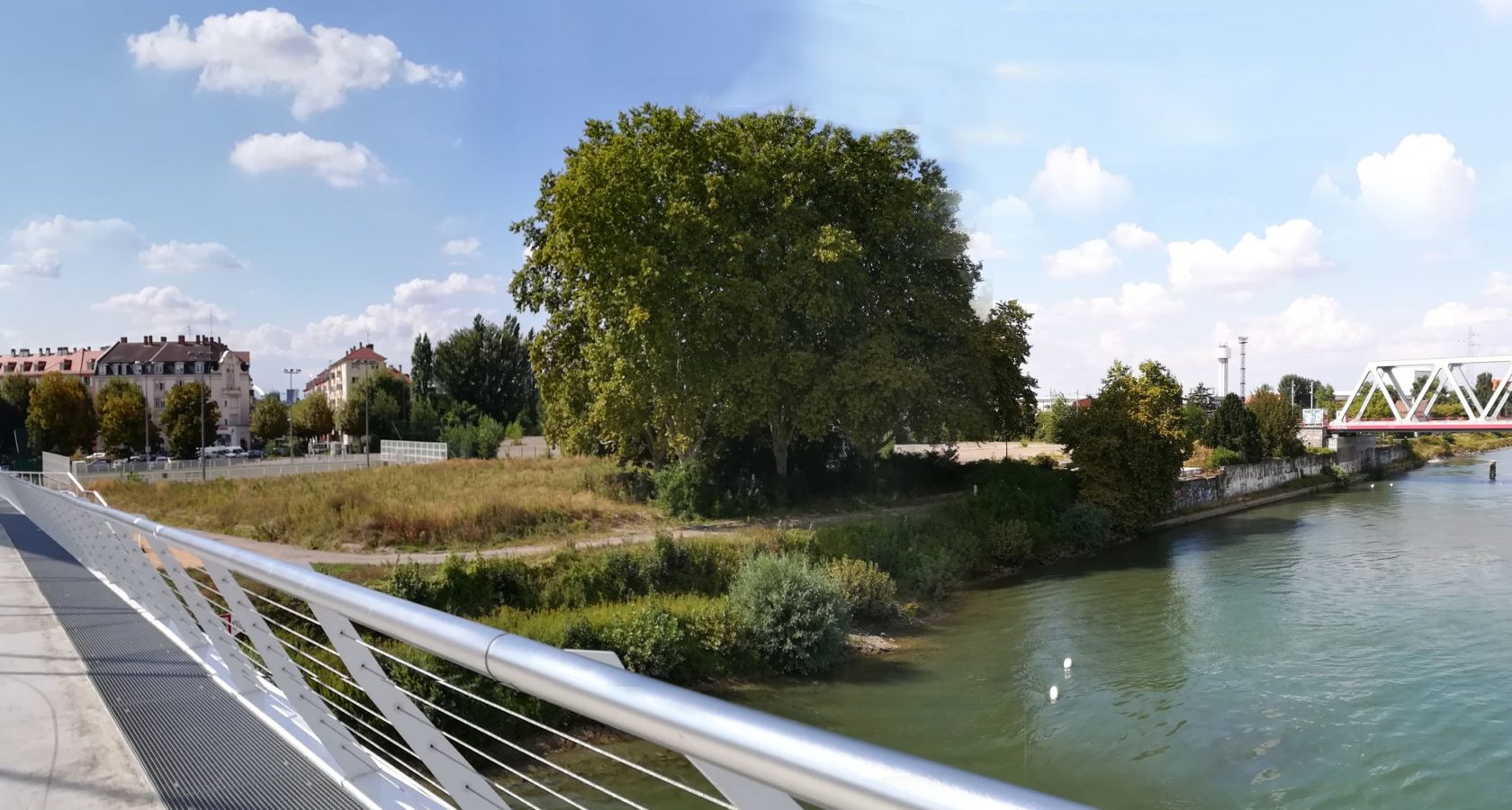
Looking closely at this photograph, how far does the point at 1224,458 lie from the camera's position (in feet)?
134

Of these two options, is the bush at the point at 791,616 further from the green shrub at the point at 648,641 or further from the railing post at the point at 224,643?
the railing post at the point at 224,643

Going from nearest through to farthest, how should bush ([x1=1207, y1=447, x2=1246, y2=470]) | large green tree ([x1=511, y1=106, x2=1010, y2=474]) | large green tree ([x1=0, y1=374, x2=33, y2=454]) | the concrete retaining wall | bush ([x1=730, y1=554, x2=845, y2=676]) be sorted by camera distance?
bush ([x1=730, y1=554, x2=845, y2=676]) → large green tree ([x1=511, y1=106, x2=1010, y2=474]) → the concrete retaining wall → bush ([x1=1207, y1=447, x2=1246, y2=470]) → large green tree ([x1=0, y1=374, x2=33, y2=454])

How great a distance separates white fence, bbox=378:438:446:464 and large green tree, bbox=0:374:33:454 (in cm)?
2171

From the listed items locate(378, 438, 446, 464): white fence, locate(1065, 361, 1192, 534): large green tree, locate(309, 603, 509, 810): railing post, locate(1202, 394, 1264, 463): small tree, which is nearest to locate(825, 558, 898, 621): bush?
locate(1065, 361, 1192, 534): large green tree

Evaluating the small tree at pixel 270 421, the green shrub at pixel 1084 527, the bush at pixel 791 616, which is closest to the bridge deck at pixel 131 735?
the bush at pixel 791 616

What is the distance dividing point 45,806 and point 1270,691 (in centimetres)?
1434

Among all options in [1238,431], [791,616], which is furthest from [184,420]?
[1238,431]

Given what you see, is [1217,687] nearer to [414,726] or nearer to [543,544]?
[543,544]

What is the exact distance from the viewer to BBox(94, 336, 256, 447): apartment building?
7244 centimetres

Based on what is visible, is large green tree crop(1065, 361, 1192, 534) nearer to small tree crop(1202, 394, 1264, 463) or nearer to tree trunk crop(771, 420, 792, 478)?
tree trunk crop(771, 420, 792, 478)

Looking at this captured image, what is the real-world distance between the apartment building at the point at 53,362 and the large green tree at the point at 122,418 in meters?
30.5

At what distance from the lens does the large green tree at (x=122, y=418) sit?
155ft

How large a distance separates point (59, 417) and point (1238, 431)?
58.0 metres

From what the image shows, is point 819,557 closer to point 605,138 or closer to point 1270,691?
point 1270,691
